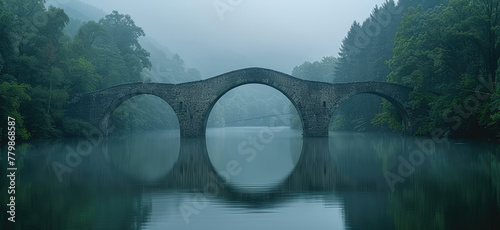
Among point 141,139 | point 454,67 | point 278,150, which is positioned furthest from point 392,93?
point 141,139

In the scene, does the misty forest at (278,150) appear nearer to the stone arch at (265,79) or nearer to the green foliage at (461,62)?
the green foliage at (461,62)

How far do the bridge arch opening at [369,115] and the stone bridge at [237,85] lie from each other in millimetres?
1113

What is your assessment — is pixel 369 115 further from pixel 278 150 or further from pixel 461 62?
pixel 278 150

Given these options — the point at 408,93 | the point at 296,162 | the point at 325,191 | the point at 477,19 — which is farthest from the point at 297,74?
the point at 325,191

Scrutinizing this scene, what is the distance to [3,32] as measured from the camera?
24047mm

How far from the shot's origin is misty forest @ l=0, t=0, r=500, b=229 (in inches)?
247

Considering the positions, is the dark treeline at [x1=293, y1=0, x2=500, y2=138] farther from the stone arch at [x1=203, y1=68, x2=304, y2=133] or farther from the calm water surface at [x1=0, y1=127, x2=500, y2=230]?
the calm water surface at [x1=0, y1=127, x2=500, y2=230]

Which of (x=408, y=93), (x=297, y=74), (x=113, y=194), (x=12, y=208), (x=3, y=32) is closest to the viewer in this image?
(x=12, y=208)

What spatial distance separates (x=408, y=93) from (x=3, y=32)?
89.3 feet

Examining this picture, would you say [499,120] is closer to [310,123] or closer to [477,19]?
[477,19]

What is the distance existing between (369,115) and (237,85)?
19327 mm

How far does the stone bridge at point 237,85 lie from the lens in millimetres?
31766

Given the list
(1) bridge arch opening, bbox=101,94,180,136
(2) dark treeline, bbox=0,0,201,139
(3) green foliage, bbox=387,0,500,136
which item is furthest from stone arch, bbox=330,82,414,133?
(2) dark treeline, bbox=0,0,201,139

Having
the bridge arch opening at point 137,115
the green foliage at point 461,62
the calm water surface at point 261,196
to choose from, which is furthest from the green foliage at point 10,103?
the green foliage at point 461,62
